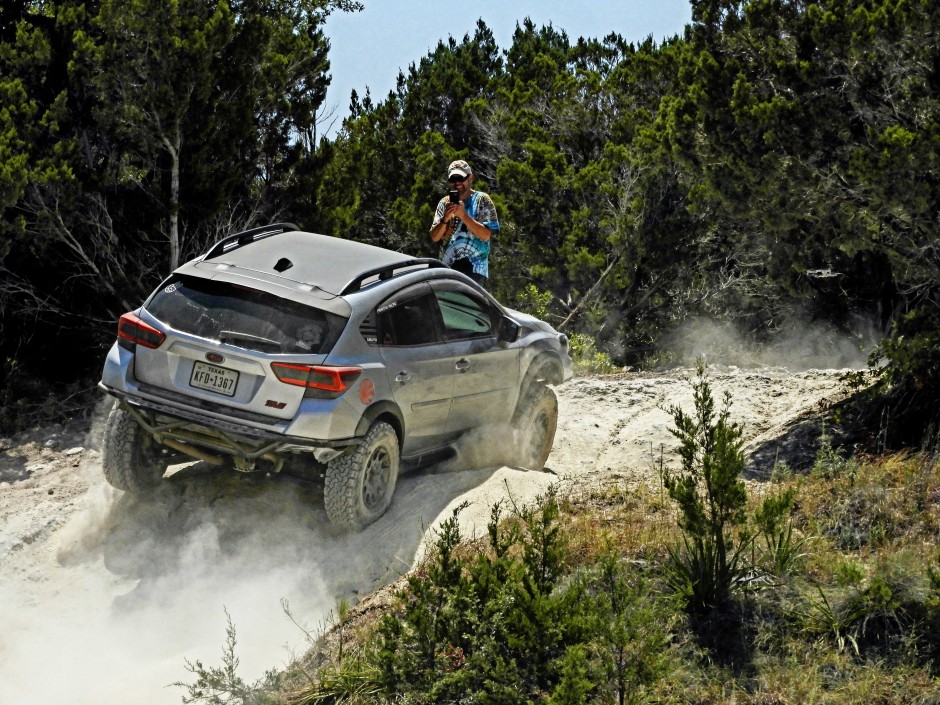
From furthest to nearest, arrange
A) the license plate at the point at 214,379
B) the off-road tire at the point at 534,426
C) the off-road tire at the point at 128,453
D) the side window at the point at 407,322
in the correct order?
the off-road tire at the point at 534,426
the off-road tire at the point at 128,453
the side window at the point at 407,322
the license plate at the point at 214,379

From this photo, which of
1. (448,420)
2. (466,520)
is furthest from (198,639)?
(448,420)

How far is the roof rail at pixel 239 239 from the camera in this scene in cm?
791

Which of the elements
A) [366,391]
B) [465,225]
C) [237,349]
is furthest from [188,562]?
[465,225]

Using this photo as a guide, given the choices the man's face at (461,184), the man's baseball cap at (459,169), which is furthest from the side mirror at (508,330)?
the man's baseball cap at (459,169)

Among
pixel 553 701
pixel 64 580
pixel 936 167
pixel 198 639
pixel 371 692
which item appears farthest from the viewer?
pixel 936 167

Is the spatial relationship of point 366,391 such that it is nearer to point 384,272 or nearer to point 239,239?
point 384,272

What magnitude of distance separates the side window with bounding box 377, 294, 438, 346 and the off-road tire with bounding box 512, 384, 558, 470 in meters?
1.46

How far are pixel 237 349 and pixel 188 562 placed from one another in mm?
1544

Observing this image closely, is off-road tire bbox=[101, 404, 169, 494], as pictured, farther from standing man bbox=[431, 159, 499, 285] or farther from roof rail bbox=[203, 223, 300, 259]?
standing man bbox=[431, 159, 499, 285]

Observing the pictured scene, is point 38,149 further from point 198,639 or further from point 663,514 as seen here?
point 663,514

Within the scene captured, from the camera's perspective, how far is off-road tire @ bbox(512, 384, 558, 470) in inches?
370

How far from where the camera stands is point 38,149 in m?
12.4

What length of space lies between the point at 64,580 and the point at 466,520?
2.76 m

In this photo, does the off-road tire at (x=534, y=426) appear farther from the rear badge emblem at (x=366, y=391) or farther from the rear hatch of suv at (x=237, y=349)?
the rear hatch of suv at (x=237, y=349)
